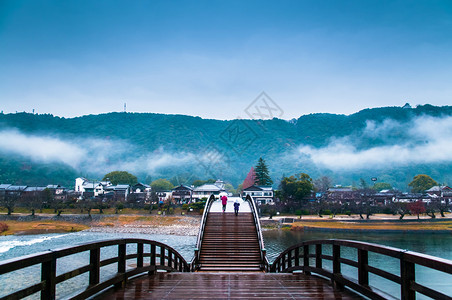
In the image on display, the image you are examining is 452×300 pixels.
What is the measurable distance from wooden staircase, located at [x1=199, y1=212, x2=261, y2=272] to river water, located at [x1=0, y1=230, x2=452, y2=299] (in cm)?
750

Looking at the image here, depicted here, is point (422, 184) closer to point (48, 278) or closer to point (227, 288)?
point (227, 288)

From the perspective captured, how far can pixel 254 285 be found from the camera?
6609 mm

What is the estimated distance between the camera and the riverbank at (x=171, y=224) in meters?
46.4

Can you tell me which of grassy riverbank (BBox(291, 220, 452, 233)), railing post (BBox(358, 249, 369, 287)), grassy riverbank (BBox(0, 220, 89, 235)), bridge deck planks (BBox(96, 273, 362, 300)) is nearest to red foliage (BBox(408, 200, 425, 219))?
grassy riverbank (BBox(291, 220, 452, 233))

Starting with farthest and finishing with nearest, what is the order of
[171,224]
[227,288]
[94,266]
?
[171,224] → [227,288] → [94,266]

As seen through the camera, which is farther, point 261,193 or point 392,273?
point 261,193

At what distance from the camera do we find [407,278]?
362 cm

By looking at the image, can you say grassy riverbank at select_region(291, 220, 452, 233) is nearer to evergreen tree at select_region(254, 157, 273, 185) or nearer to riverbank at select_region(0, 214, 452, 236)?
riverbank at select_region(0, 214, 452, 236)

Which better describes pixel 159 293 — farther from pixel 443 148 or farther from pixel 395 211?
pixel 443 148

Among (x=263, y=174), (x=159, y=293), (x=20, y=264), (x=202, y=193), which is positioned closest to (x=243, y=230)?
(x=159, y=293)

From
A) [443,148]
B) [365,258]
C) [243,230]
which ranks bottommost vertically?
[243,230]

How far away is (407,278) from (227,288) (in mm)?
3690

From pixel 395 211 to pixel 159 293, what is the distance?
198ft

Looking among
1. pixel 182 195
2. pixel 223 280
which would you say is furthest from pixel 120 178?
pixel 223 280
